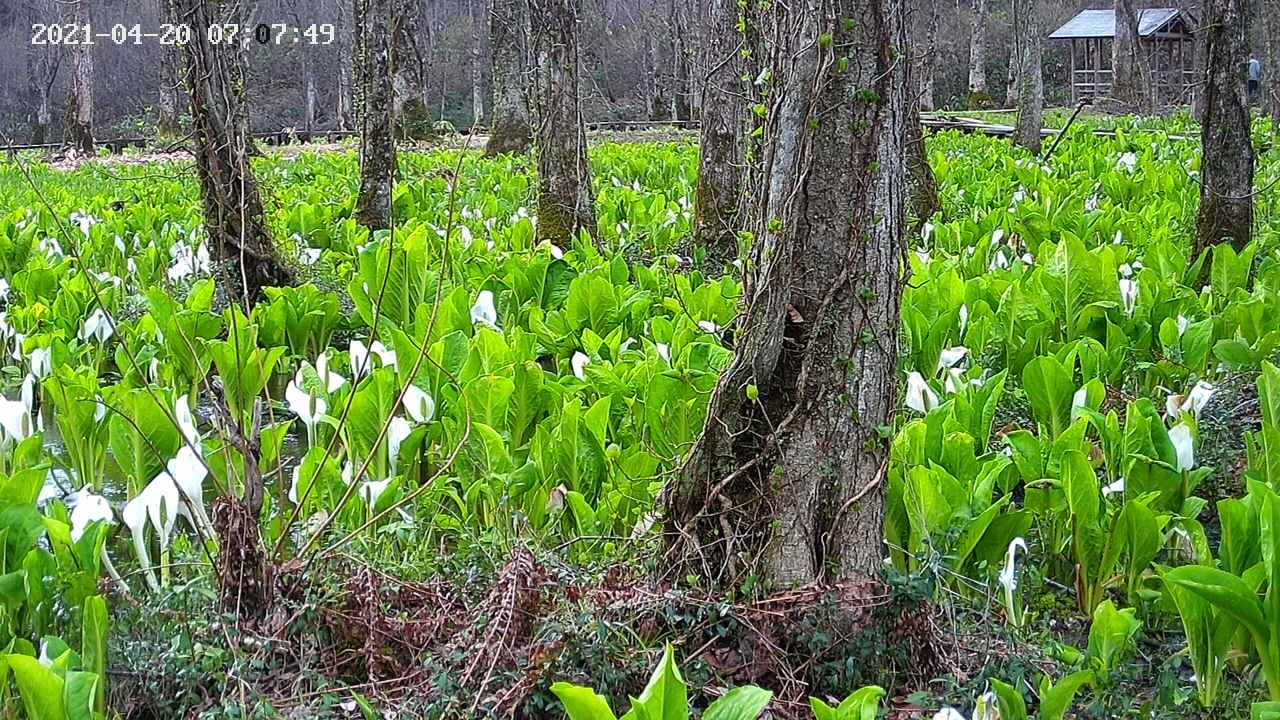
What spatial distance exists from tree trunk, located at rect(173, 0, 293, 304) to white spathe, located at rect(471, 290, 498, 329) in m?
1.20

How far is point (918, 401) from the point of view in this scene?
397 cm

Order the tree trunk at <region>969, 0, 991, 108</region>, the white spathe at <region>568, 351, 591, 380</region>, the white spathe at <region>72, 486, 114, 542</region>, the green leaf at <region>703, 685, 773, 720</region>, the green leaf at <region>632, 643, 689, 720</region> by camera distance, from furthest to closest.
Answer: the tree trunk at <region>969, 0, 991, 108</region>
the white spathe at <region>568, 351, 591, 380</region>
the white spathe at <region>72, 486, 114, 542</region>
the green leaf at <region>703, 685, 773, 720</region>
the green leaf at <region>632, 643, 689, 720</region>

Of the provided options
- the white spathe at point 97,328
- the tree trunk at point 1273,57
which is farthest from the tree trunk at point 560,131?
the tree trunk at point 1273,57

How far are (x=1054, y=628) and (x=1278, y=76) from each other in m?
16.0

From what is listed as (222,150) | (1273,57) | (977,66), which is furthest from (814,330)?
(977,66)

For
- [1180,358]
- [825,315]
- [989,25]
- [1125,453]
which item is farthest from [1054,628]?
[989,25]

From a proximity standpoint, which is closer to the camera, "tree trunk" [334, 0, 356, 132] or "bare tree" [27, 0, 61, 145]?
"tree trunk" [334, 0, 356, 132]

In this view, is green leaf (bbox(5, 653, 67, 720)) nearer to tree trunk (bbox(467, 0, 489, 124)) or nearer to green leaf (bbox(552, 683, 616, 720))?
green leaf (bbox(552, 683, 616, 720))

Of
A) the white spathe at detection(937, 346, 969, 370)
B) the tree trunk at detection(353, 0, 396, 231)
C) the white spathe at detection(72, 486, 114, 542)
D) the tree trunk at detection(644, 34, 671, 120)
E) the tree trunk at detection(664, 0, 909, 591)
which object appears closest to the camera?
the tree trunk at detection(664, 0, 909, 591)

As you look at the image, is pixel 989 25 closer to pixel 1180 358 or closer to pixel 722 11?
pixel 722 11

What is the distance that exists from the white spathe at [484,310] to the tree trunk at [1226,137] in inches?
145

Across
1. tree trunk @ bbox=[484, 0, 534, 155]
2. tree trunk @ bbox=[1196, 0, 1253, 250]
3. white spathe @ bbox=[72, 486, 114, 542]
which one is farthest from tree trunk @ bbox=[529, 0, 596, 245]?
tree trunk @ bbox=[484, 0, 534, 155]

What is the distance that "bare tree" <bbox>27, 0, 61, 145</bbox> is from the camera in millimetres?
33219

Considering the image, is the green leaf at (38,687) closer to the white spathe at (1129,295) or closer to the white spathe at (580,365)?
the white spathe at (580,365)
